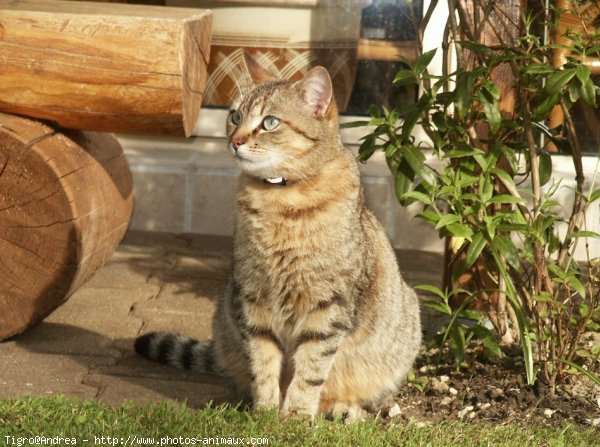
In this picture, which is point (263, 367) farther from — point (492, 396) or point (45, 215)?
point (45, 215)

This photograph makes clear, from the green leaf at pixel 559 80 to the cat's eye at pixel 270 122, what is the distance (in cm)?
107

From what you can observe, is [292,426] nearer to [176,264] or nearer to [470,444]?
[470,444]

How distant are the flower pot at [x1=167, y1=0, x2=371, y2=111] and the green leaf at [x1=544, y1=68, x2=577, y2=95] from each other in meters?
→ 3.23

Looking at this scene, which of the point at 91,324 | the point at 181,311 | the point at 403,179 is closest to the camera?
the point at 403,179

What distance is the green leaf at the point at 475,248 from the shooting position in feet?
12.9

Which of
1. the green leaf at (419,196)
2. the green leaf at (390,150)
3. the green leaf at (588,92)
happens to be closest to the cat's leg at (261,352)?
the green leaf at (419,196)

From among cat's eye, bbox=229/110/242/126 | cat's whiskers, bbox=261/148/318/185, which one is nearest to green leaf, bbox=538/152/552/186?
cat's whiskers, bbox=261/148/318/185

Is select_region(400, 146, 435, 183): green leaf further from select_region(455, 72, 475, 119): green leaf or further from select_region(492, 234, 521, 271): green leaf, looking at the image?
select_region(492, 234, 521, 271): green leaf

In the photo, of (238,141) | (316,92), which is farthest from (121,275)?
(316,92)

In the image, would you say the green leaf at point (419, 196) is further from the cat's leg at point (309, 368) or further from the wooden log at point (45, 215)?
the wooden log at point (45, 215)

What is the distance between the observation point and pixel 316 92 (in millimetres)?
3984

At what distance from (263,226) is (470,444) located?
45.7 inches

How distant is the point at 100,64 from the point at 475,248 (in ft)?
5.90

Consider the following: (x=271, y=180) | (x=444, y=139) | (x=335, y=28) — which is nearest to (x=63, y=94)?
(x=271, y=180)
